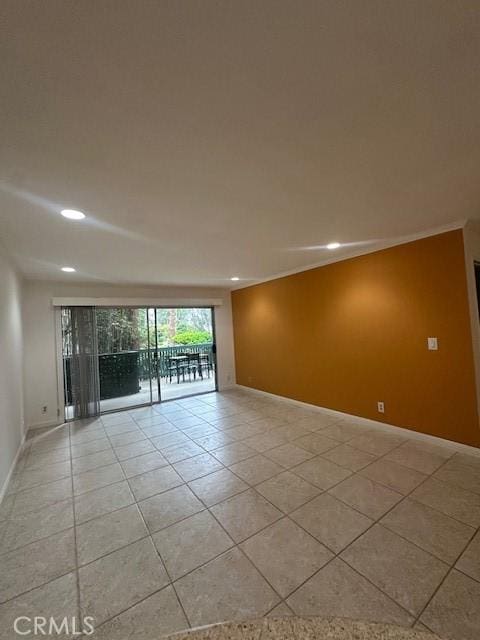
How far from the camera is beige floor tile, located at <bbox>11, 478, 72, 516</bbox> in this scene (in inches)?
88.3

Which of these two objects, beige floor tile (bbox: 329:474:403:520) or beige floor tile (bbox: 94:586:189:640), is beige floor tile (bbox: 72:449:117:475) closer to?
beige floor tile (bbox: 94:586:189:640)

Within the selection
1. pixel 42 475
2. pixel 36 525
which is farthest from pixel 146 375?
pixel 36 525

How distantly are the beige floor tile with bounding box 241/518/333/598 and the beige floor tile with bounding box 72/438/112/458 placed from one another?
7.78ft

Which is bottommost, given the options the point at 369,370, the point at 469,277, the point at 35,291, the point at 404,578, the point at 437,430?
the point at 404,578

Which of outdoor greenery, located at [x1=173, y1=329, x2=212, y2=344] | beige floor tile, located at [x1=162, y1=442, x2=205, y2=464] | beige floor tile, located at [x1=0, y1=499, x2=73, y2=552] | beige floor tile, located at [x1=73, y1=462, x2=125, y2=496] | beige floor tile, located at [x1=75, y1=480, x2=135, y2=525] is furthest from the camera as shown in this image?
outdoor greenery, located at [x1=173, y1=329, x2=212, y2=344]

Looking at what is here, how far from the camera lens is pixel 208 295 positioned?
5.93 metres

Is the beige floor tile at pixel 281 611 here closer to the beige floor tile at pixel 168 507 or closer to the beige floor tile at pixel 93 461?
the beige floor tile at pixel 168 507

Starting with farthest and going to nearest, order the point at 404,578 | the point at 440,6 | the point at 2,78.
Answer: the point at 404,578
the point at 2,78
the point at 440,6

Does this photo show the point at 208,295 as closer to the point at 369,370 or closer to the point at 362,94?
the point at 369,370

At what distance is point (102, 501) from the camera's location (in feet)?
7.50

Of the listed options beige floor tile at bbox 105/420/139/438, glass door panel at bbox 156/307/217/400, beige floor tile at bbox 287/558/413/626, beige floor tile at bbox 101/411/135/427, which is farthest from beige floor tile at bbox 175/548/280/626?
glass door panel at bbox 156/307/217/400

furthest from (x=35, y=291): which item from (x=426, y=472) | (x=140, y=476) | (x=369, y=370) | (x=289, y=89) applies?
(x=426, y=472)

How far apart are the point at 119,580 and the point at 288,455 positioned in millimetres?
1840

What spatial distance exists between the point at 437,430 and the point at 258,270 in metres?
3.16
